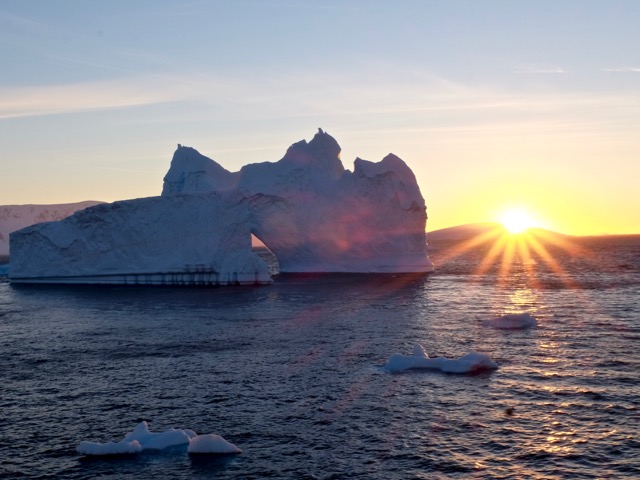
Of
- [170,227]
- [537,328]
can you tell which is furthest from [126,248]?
[537,328]

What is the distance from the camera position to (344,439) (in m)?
15.1

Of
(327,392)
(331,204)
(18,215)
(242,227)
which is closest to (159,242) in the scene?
(242,227)

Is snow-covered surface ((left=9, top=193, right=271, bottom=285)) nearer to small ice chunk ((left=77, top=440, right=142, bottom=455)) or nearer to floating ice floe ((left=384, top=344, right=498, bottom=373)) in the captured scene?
floating ice floe ((left=384, top=344, right=498, bottom=373))

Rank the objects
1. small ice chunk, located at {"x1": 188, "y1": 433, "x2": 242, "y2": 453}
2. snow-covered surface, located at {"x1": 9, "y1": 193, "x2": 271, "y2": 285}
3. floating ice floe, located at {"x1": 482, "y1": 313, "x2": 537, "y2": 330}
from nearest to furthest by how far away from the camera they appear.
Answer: small ice chunk, located at {"x1": 188, "y1": 433, "x2": 242, "y2": 453} < floating ice floe, located at {"x1": 482, "y1": 313, "x2": 537, "y2": 330} < snow-covered surface, located at {"x1": 9, "y1": 193, "x2": 271, "y2": 285}

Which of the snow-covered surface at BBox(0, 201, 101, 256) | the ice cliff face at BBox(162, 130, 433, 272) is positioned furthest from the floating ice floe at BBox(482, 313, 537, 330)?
the snow-covered surface at BBox(0, 201, 101, 256)

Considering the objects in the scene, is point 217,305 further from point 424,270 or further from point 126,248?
point 424,270

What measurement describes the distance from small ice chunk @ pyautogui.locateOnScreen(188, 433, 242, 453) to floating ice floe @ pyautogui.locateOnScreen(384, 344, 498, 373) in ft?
25.2

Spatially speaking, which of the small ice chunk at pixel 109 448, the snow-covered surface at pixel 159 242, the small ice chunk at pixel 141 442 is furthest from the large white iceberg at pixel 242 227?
the small ice chunk at pixel 109 448

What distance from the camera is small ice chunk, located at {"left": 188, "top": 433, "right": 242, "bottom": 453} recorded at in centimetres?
1437

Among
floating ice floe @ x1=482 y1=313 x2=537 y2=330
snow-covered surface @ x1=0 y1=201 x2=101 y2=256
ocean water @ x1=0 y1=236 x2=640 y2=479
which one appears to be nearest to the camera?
ocean water @ x1=0 y1=236 x2=640 y2=479

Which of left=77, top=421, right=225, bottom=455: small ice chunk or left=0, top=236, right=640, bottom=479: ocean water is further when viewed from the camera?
left=77, top=421, right=225, bottom=455: small ice chunk

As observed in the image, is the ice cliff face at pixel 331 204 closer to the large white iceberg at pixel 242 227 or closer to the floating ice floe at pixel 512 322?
the large white iceberg at pixel 242 227

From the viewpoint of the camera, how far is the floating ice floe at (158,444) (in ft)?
47.2

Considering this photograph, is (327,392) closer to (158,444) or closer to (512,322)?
(158,444)
